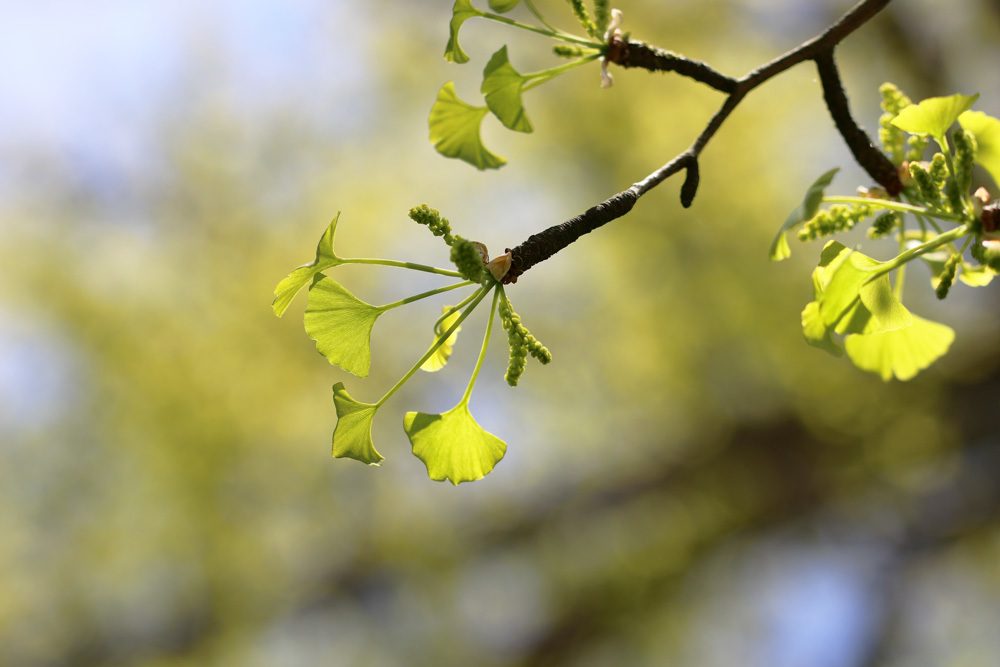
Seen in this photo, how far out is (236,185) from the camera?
8.45ft

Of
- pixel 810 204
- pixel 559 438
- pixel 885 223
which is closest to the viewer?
pixel 810 204

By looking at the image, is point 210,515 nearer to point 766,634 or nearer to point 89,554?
point 89,554

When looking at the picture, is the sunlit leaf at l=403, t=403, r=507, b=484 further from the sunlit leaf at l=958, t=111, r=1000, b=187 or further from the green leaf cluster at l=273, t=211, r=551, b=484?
the sunlit leaf at l=958, t=111, r=1000, b=187

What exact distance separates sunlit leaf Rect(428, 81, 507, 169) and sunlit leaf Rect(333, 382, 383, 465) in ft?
0.42

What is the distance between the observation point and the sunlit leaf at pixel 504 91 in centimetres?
35

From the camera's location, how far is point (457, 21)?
1.14 ft

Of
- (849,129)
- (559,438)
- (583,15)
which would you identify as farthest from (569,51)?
(559,438)

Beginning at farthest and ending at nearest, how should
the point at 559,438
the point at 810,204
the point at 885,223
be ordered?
the point at 559,438
the point at 885,223
the point at 810,204

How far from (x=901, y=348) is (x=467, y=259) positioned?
0.85ft

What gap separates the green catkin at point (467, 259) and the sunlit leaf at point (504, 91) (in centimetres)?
8

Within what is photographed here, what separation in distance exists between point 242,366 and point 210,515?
1.33 ft

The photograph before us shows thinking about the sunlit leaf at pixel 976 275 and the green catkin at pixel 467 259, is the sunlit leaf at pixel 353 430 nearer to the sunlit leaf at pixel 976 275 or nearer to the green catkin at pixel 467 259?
the green catkin at pixel 467 259

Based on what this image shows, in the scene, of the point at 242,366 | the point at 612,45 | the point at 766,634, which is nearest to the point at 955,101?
the point at 612,45

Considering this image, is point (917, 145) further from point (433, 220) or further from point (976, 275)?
point (433, 220)
